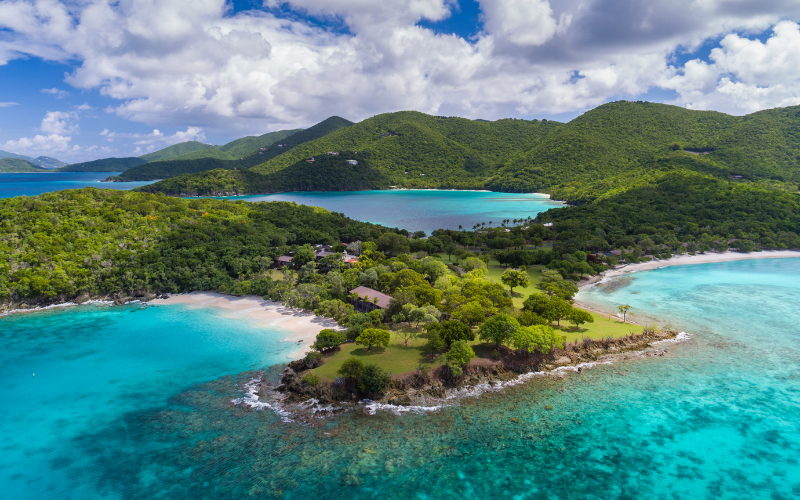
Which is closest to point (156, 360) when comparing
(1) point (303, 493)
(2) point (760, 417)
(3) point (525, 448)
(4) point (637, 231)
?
(1) point (303, 493)

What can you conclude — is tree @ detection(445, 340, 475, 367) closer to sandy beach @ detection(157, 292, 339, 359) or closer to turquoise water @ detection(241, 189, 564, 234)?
sandy beach @ detection(157, 292, 339, 359)

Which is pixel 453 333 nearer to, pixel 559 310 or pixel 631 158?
pixel 559 310

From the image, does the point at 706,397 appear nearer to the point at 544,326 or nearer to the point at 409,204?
the point at 544,326

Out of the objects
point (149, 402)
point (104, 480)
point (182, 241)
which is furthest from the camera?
point (182, 241)

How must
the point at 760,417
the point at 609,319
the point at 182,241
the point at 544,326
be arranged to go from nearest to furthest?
the point at 760,417 < the point at 544,326 < the point at 609,319 < the point at 182,241

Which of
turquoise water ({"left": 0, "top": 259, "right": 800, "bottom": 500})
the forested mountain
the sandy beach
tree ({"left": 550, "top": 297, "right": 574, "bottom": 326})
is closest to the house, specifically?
the sandy beach

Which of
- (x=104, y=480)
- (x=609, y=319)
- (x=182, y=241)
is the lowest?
(x=104, y=480)

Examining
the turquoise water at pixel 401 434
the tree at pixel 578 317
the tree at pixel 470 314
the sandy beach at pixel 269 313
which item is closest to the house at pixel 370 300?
the sandy beach at pixel 269 313
